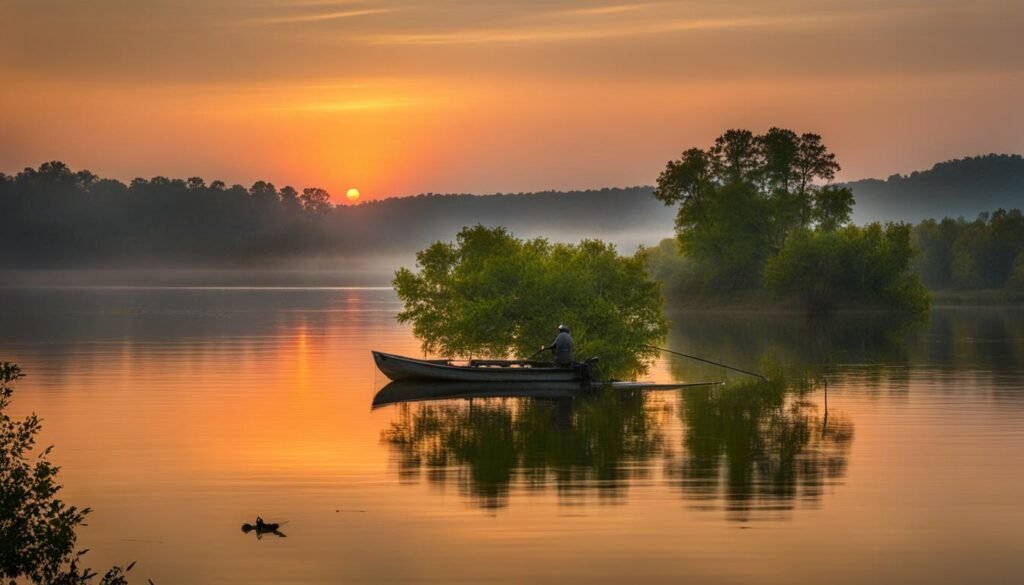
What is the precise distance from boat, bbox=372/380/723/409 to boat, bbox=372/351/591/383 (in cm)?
22

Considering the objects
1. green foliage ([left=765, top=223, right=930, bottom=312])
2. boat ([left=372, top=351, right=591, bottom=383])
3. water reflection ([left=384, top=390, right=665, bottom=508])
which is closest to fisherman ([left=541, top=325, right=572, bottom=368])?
boat ([left=372, top=351, right=591, bottom=383])

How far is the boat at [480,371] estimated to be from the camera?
6581cm

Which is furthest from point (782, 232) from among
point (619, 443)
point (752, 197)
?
point (619, 443)

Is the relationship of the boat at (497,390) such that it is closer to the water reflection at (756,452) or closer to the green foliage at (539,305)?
the water reflection at (756,452)

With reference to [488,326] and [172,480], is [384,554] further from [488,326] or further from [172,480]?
[488,326]

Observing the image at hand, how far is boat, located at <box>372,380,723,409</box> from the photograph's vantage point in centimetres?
6419

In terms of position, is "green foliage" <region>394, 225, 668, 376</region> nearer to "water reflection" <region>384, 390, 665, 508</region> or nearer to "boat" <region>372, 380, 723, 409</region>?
"boat" <region>372, 380, 723, 409</region>

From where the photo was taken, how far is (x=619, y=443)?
47.3 m

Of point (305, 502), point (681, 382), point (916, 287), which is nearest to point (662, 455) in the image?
point (305, 502)

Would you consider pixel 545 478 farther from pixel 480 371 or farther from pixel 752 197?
pixel 752 197

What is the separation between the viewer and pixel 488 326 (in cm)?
7481

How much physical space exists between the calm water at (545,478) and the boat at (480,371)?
212 centimetres

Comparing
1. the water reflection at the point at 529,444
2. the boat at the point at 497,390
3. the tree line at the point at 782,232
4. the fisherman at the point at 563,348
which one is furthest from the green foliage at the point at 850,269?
the water reflection at the point at 529,444

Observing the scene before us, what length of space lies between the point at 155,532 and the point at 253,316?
13822 centimetres
